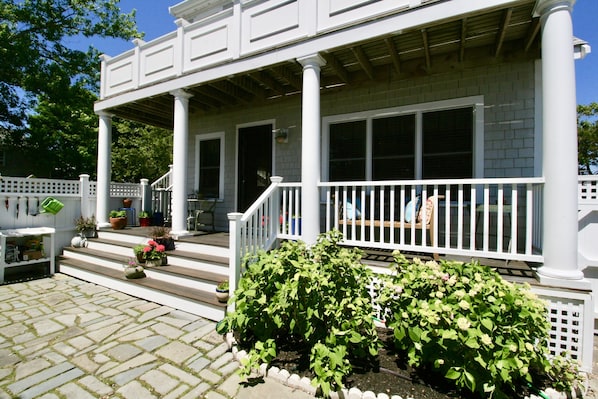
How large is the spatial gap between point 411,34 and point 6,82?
16455mm

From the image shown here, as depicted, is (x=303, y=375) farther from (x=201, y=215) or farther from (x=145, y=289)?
(x=201, y=215)

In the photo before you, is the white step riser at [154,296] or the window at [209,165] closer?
the white step riser at [154,296]

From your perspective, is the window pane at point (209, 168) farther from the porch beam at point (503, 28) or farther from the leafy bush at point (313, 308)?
the porch beam at point (503, 28)

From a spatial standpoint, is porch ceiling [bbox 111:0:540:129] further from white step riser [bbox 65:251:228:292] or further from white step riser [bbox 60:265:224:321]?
white step riser [bbox 60:265:224:321]

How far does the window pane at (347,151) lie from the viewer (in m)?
5.19

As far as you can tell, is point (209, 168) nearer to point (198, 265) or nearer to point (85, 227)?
point (85, 227)

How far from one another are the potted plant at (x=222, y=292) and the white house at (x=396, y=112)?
0.53 m

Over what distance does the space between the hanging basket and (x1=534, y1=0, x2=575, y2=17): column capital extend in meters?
7.97

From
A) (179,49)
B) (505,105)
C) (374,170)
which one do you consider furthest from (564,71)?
(179,49)

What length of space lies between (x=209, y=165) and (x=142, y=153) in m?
7.87

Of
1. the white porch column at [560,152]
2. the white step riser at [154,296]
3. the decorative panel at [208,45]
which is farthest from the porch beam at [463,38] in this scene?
the white step riser at [154,296]

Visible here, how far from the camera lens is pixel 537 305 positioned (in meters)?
2.03

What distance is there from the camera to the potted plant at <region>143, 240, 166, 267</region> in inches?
175

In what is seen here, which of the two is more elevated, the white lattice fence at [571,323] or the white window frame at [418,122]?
the white window frame at [418,122]
